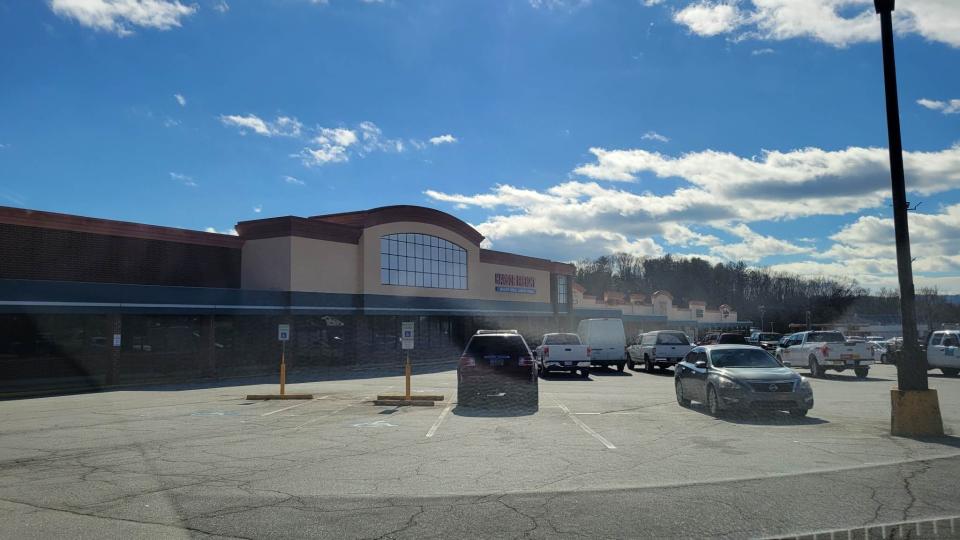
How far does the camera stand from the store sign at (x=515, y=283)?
49.9m

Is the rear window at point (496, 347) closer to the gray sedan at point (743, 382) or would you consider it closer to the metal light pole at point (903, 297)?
the gray sedan at point (743, 382)

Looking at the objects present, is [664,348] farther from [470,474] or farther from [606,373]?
Result: [470,474]

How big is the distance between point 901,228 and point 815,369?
55.1 ft

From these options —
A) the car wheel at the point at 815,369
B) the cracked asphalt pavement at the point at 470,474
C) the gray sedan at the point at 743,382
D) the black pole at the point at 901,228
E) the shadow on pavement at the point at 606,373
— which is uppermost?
the black pole at the point at 901,228

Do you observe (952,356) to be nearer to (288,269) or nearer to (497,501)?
(497,501)

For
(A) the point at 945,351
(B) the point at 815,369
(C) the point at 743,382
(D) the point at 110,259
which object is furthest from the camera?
(D) the point at 110,259

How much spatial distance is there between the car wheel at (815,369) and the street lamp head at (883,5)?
→ 17594 mm

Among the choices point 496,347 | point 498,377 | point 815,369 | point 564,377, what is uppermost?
point 496,347

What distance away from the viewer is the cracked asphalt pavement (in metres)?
6.23

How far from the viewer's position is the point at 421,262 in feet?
137

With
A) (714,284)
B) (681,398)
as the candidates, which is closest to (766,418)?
(681,398)

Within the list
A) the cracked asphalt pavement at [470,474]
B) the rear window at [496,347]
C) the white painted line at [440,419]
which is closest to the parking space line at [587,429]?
the cracked asphalt pavement at [470,474]

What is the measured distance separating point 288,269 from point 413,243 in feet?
32.7

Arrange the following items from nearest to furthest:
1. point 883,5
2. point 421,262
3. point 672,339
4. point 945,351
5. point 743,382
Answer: point 883,5
point 743,382
point 945,351
point 672,339
point 421,262
